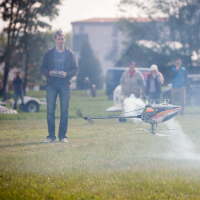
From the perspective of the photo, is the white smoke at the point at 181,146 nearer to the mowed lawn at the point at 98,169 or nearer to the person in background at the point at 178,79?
the mowed lawn at the point at 98,169

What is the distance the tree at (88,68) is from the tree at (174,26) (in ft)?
86.8

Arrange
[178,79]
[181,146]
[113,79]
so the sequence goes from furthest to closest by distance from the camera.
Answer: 1. [113,79]
2. [178,79]
3. [181,146]

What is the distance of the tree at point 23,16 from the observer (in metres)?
32.2

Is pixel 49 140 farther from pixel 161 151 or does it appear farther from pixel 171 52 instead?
A: pixel 171 52

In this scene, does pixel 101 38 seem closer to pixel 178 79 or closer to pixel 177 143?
pixel 178 79

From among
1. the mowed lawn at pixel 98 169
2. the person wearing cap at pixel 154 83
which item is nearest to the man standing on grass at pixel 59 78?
the mowed lawn at pixel 98 169

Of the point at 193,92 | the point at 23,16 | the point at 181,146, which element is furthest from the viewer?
the point at 23,16

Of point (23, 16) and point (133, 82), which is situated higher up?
point (23, 16)

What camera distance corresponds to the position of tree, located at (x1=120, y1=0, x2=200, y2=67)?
3394cm

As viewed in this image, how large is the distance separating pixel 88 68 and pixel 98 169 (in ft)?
190

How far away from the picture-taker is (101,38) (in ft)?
277

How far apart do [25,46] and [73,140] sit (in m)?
28.4

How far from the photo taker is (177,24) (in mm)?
34094

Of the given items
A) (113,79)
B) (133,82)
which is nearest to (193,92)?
(133,82)
